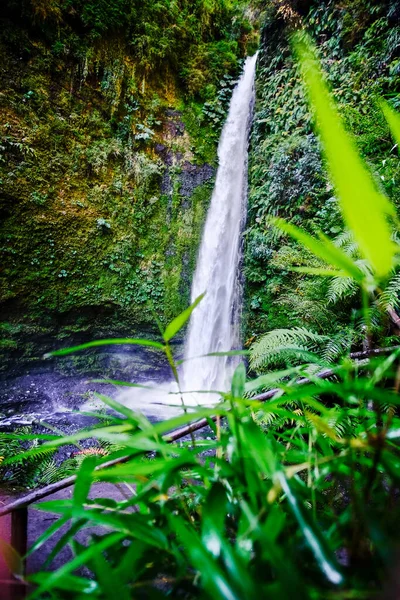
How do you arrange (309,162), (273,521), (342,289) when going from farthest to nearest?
(309,162) → (342,289) → (273,521)

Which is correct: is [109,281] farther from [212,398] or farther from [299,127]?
[299,127]

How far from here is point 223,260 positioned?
6707 millimetres

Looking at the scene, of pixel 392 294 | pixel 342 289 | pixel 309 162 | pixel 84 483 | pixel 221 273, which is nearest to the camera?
pixel 84 483

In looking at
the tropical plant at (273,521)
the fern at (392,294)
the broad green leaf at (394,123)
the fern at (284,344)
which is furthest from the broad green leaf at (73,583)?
the fern at (284,344)

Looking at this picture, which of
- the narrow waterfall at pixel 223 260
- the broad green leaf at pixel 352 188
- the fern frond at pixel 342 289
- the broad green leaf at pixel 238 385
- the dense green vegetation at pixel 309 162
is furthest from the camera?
the narrow waterfall at pixel 223 260

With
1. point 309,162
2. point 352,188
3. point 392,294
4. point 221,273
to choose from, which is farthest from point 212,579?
point 221,273

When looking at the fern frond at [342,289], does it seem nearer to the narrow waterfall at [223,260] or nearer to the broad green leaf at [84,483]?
the narrow waterfall at [223,260]

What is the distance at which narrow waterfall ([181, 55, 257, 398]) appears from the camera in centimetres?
623

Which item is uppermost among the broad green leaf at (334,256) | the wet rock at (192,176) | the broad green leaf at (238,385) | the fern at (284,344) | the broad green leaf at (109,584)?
the wet rock at (192,176)

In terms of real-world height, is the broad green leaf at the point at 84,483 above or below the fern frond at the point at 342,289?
below

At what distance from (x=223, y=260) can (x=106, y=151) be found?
364 centimetres

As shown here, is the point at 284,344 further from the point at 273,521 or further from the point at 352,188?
the point at 352,188

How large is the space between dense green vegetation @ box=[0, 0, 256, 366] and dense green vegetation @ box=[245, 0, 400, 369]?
1646 mm

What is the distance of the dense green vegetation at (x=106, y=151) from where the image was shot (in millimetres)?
5582
